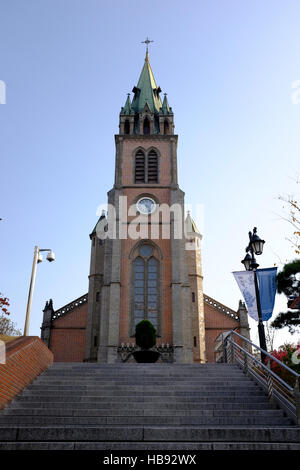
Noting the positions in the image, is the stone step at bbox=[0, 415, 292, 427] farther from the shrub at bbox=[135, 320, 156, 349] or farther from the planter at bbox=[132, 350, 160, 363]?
the shrub at bbox=[135, 320, 156, 349]

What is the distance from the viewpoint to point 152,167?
31.2 metres

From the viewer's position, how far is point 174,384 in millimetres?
10008

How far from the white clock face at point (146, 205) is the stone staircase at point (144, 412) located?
17.5 meters

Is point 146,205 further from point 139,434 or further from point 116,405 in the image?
point 139,434

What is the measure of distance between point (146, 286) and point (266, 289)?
51.5ft

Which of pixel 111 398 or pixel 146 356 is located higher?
pixel 146 356

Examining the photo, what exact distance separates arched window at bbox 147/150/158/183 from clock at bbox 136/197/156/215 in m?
1.92

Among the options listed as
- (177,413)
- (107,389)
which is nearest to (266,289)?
(177,413)

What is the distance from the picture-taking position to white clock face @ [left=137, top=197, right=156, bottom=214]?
28777 millimetres

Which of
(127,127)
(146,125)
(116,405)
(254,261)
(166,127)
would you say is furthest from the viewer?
(146,125)

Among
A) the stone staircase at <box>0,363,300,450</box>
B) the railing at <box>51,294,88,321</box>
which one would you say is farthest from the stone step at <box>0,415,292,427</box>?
the railing at <box>51,294,88,321</box>

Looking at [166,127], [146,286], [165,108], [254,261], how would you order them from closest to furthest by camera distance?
[254,261] < [146,286] < [166,127] < [165,108]
